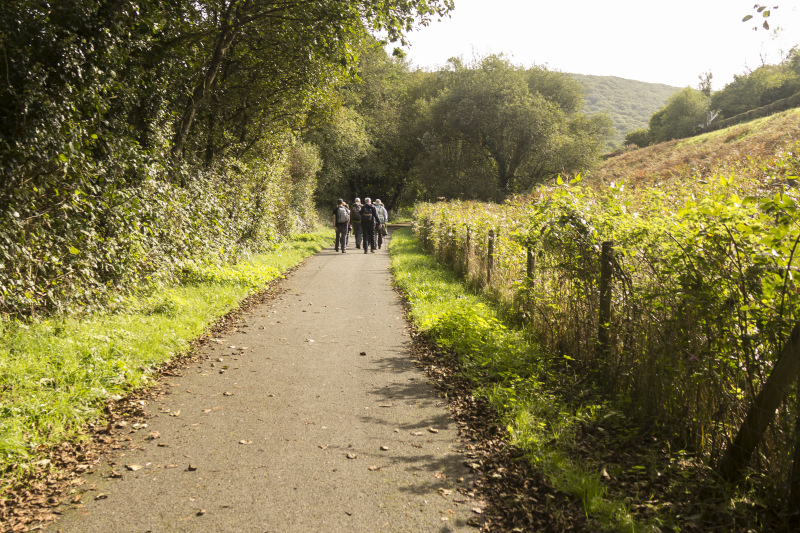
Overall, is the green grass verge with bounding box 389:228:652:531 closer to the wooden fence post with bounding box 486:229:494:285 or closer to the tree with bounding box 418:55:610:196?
the wooden fence post with bounding box 486:229:494:285

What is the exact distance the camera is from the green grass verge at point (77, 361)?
4176mm

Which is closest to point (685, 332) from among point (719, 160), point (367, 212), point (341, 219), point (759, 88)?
point (719, 160)

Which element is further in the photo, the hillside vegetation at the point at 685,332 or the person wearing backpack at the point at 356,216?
the person wearing backpack at the point at 356,216

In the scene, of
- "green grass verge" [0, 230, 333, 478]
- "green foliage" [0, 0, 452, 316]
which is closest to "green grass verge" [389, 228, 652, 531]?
"green grass verge" [0, 230, 333, 478]

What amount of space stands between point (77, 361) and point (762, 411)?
6285mm

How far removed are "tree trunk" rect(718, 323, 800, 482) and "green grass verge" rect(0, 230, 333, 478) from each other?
17.2 feet

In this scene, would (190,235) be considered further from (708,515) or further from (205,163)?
(708,515)

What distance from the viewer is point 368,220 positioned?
69.3 feet

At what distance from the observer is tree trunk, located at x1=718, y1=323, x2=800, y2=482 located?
3.10 m

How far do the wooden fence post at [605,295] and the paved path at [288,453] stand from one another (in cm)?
203

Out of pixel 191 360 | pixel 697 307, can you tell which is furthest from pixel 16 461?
pixel 697 307

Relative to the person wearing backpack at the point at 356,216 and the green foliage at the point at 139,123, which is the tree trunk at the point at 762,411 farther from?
the person wearing backpack at the point at 356,216

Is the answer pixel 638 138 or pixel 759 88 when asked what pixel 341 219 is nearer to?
pixel 759 88

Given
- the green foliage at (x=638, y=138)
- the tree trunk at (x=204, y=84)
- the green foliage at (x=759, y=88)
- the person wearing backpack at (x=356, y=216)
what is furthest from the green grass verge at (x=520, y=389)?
the green foliage at (x=638, y=138)
